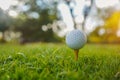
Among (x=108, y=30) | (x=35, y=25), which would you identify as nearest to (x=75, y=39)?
(x=35, y=25)

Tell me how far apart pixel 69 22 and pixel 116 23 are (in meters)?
9.29

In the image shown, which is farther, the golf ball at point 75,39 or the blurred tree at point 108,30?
the blurred tree at point 108,30

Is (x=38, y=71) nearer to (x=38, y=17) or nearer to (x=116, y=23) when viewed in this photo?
(x=38, y=17)

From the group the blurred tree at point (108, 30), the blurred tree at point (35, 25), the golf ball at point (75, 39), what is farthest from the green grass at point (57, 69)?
the blurred tree at point (108, 30)

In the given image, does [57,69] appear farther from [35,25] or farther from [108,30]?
[108,30]

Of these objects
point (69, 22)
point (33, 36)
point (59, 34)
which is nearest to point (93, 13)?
point (59, 34)

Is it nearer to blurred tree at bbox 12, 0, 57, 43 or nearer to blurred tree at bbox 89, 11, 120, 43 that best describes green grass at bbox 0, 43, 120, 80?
blurred tree at bbox 12, 0, 57, 43

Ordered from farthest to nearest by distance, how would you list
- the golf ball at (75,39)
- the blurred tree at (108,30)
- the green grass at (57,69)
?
1. the blurred tree at (108,30)
2. the golf ball at (75,39)
3. the green grass at (57,69)


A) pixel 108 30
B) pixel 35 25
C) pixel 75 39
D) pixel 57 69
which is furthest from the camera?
pixel 108 30

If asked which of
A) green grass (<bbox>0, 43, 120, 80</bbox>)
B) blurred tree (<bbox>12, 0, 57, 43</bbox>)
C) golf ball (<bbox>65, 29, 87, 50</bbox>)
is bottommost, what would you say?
green grass (<bbox>0, 43, 120, 80</bbox>)

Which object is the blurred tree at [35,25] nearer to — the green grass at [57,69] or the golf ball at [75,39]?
the green grass at [57,69]

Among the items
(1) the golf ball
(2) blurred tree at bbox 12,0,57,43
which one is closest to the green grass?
(1) the golf ball

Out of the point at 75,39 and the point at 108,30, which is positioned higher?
the point at 108,30

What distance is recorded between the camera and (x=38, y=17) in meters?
15.4
